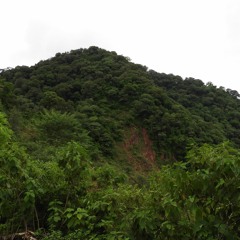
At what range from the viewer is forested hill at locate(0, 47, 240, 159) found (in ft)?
86.1

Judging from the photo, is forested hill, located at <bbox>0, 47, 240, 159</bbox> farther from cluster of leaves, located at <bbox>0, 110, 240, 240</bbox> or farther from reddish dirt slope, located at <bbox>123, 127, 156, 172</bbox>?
cluster of leaves, located at <bbox>0, 110, 240, 240</bbox>

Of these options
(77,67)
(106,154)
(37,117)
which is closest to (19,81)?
(77,67)

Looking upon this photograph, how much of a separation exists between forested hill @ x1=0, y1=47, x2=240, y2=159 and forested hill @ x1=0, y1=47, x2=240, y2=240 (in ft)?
0.34

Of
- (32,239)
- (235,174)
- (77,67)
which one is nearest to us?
(235,174)

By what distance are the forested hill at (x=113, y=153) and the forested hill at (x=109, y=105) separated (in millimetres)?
104

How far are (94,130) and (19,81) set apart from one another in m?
12.4

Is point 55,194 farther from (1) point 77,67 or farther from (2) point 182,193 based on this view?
(1) point 77,67

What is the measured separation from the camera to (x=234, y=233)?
3.76 metres

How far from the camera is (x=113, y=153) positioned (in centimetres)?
2867

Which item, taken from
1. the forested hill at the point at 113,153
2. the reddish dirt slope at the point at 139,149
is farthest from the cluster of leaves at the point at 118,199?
the reddish dirt slope at the point at 139,149

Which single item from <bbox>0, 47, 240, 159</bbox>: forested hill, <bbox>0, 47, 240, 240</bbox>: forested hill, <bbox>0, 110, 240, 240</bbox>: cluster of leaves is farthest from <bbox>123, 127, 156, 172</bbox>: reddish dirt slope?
<bbox>0, 110, 240, 240</bbox>: cluster of leaves

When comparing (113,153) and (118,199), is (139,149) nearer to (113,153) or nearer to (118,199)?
(113,153)

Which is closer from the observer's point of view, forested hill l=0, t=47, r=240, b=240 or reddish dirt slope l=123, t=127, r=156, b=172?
forested hill l=0, t=47, r=240, b=240

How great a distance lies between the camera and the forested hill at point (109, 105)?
86.1 feet
